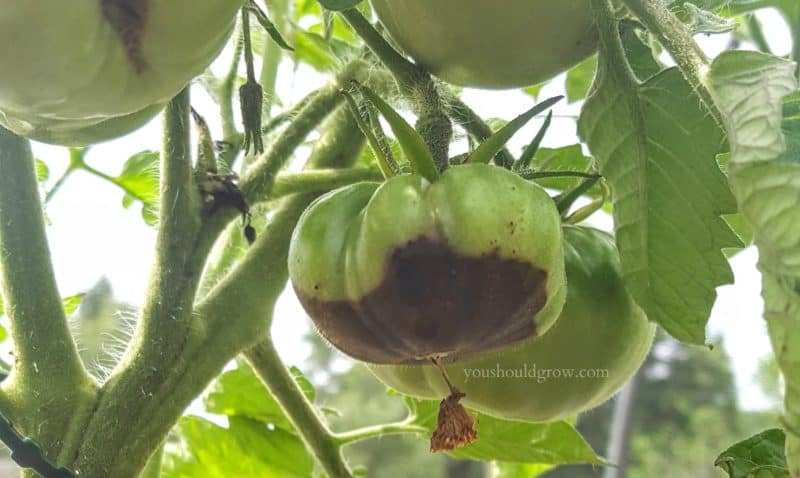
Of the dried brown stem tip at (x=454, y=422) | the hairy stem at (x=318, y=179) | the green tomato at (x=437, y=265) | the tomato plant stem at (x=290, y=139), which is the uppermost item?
the tomato plant stem at (x=290, y=139)

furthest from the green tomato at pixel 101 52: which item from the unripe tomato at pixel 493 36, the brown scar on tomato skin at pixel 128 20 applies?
the unripe tomato at pixel 493 36

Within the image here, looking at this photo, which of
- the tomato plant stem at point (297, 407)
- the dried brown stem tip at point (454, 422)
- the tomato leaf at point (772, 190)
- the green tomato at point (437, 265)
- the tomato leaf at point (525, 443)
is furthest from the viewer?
the tomato leaf at point (525, 443)

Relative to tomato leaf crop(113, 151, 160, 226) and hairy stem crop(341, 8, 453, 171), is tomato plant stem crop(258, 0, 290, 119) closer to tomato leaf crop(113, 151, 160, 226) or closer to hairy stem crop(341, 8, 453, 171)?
tomato leaf crop(113, 151, 160, 226)

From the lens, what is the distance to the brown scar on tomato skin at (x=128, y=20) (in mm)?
360

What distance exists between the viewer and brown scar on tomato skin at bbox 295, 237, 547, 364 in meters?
0.42

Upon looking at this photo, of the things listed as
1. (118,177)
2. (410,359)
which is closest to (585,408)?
(410,359)

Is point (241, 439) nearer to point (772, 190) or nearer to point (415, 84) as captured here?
point (415, 84)

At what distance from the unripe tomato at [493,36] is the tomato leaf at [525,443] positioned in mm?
418

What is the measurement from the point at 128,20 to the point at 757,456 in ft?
1.30

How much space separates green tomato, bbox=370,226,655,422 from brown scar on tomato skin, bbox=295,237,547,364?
0.12 metres

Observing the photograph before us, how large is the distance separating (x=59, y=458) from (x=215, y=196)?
19cm

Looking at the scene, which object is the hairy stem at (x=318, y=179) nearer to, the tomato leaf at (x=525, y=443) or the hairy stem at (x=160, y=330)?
the hairy stem at (x=160, y=330)

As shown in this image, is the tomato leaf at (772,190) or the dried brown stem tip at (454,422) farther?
the dried brown stem tip at (454,422)

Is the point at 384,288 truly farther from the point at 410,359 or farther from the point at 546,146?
the point at 546,146
